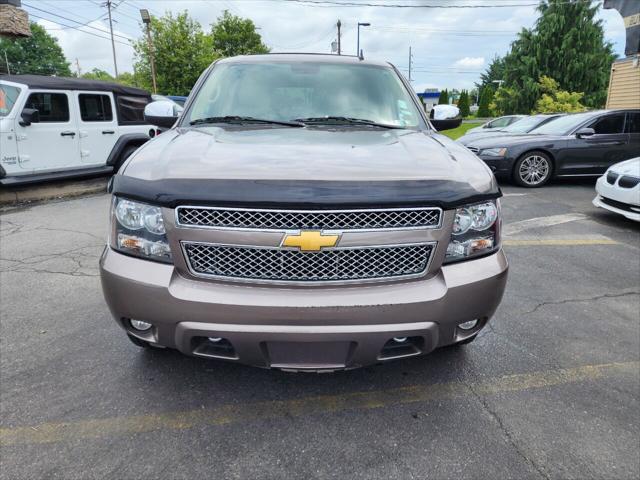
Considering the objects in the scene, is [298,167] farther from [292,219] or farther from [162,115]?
[162,115]

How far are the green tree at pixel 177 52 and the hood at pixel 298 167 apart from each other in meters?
29.5

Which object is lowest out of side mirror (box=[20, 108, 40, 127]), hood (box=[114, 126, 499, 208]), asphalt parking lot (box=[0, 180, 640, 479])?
asphalt parking lot (box=[0, 180, 640, 479])

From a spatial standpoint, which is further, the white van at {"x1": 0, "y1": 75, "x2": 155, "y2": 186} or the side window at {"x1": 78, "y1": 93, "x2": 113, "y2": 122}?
the side window at {"x1": 78, "y1": 93, "x2": 113, "y2": 122}

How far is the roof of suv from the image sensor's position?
3502mm

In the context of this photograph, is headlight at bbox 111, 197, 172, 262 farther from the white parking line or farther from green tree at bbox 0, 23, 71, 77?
green tree at bbox 0, 23, 71, 77

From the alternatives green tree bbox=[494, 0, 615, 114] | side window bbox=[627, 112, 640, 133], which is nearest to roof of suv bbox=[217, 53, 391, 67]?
side window bbox=[627, 112, 640, 133]

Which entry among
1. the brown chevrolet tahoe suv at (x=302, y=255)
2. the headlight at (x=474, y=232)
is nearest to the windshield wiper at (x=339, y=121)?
the brown chevrolet tahoe suv at (x=302, y=255)

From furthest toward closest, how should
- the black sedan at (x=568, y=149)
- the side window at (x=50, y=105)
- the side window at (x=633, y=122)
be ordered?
the side window at (x=633, y=122), the black sedan at (x=568, y=149), the side window at (x=50, y=105)

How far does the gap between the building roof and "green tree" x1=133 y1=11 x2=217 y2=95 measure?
21908mm

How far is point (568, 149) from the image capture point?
29.0 feet

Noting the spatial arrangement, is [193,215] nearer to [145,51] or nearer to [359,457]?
[359,457]

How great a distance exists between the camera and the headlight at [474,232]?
204 cm

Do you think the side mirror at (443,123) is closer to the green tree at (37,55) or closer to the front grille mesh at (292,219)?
the front grille mesh at (292,219)

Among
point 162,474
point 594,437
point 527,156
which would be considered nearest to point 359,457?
point 162,474
